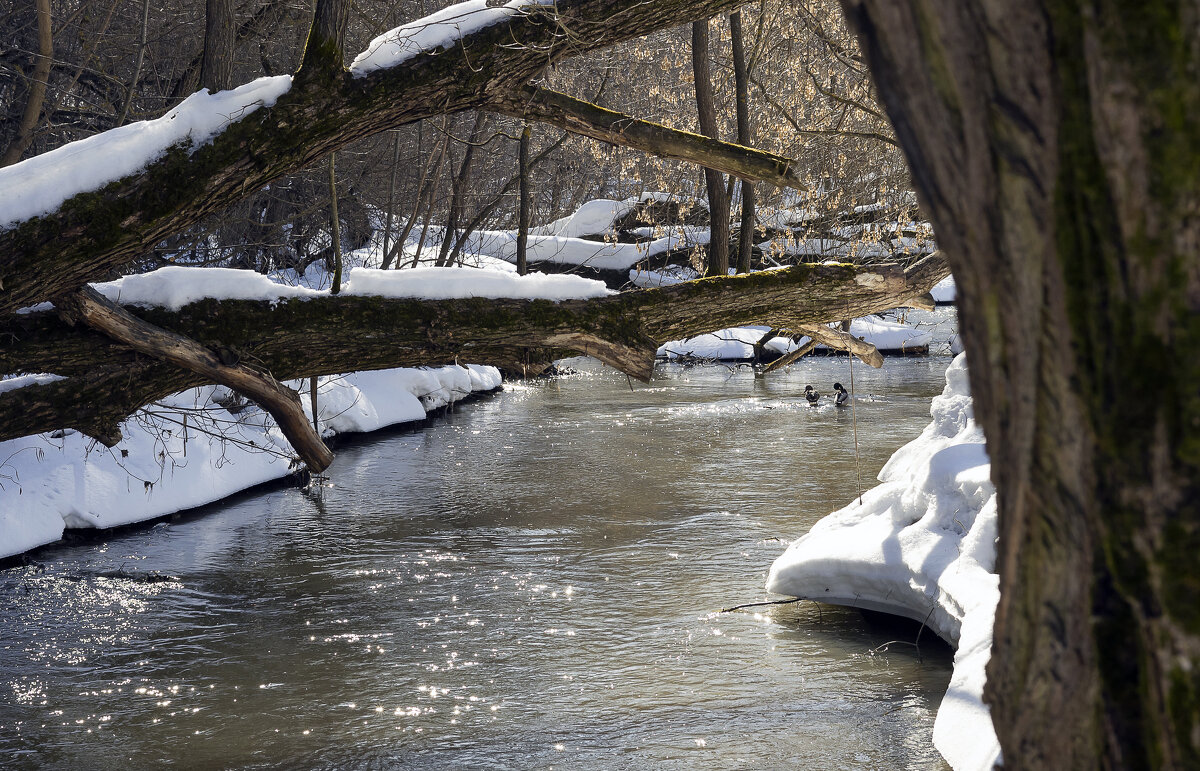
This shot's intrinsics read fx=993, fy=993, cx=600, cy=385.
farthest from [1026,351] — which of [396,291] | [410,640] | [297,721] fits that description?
[410,640]

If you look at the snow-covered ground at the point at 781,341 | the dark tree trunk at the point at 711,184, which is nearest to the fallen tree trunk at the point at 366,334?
the dark tree trunk at the point at 711,184

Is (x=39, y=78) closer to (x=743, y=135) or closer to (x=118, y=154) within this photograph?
(x=118, y=154)

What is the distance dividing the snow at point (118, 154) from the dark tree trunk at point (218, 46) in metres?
2.22

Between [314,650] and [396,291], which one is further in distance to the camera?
[314,650]

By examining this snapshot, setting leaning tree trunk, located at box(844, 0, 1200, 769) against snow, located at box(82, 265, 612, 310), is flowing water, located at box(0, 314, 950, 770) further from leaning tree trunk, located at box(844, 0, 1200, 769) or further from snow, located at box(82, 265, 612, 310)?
leaning tree trunk, located at box(844, 0, 1200, 769)

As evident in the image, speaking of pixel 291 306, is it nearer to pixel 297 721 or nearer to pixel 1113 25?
pixel 297 721

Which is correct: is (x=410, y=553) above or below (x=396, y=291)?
below

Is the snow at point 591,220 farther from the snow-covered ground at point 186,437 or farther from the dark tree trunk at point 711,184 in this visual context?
the dark tree trunk at point 711,184

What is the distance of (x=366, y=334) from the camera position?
568 cm

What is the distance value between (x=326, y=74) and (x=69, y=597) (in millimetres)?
6193

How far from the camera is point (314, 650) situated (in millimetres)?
7504

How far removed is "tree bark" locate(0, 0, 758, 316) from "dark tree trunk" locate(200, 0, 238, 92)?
241cm

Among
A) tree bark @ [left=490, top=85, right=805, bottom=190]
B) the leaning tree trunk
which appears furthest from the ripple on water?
the leaning tree trunk

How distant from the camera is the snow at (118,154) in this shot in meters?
4.34
